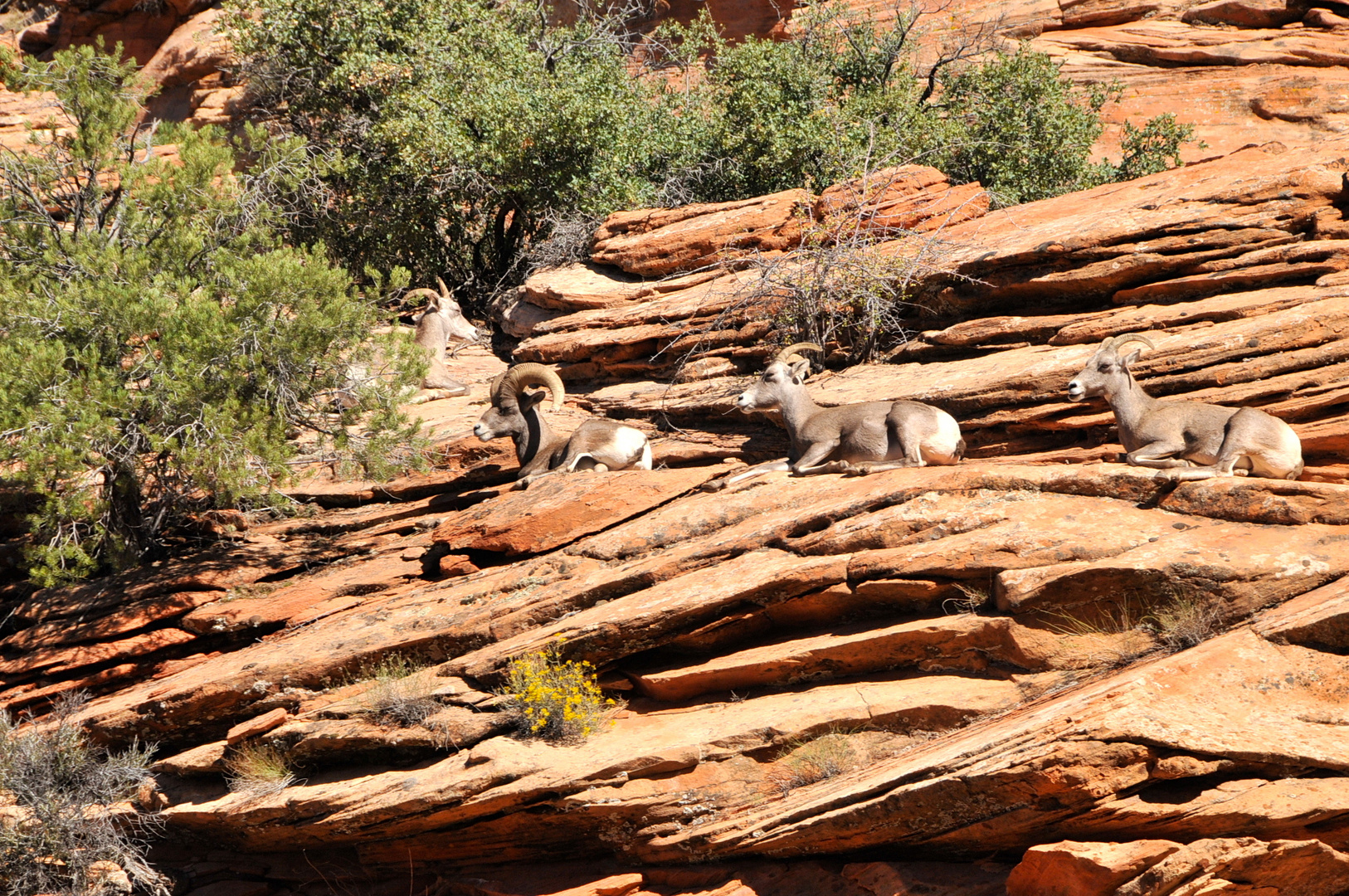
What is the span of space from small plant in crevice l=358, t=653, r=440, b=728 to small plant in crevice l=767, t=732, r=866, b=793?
2.47m

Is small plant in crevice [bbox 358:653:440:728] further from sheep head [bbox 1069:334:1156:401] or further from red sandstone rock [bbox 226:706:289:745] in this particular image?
sheep head [bbox 1069:334:1156:401]

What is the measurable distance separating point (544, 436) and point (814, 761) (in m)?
5.31

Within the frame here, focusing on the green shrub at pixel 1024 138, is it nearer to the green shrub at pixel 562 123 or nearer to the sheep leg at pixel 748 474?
the green shrub at pixel 562 123

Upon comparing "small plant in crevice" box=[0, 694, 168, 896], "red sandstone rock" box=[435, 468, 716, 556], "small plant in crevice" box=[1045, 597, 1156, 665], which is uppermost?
"red sandstone rock" box=[435, 468, 716, 556]

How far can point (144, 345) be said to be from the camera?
10.1 m

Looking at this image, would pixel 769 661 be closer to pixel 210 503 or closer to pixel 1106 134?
pixel 210 503

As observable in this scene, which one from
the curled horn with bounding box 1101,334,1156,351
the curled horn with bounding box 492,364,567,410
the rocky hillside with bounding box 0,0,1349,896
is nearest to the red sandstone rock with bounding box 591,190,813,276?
the rocky hillside with bounding box 0,0,1349,896

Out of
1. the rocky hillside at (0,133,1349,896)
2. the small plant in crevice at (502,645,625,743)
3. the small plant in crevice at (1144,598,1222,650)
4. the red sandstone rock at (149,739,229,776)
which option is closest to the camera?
the rocky hillside at (0,133,1349,896)

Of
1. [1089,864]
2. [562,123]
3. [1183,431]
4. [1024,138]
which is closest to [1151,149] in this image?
[1024,138]

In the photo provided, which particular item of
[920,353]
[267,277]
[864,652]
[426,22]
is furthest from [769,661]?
[426,22]

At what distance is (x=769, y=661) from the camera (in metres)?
7.26

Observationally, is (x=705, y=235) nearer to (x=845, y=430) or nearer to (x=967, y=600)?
(x=845, y=430)

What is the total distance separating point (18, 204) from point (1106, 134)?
16038 mm

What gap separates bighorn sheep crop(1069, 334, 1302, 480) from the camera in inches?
299
